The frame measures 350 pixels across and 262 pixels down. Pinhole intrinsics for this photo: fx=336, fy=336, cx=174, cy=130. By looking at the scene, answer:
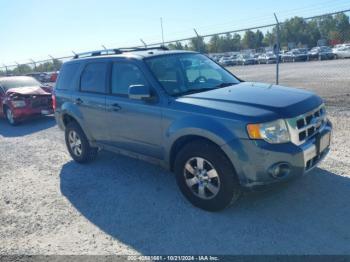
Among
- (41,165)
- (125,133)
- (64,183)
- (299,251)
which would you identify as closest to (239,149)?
(299,251)

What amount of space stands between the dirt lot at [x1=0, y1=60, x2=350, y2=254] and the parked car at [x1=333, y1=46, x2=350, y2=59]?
32740 mm

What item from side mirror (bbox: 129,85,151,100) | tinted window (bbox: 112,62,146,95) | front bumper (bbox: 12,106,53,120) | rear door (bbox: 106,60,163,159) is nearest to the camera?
side mirror (bbox: 129,85,151,100)

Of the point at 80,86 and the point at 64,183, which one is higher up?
the point at 80,86

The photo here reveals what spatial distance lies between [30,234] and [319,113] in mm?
3713

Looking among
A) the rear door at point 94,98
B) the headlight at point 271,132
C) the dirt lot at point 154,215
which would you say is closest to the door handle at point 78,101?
the rear door at point 94,98

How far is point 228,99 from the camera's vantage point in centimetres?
388

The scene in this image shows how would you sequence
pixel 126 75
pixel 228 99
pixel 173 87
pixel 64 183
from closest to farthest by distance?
1. pixel 228 99
2. pixel 173 87
3. pixel 126 75
4. pixel 64 183

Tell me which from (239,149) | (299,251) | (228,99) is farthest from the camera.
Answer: (228,99)

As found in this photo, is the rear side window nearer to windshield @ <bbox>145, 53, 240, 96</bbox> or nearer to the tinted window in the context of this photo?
the tinted window

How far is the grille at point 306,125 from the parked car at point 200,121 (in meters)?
0.01

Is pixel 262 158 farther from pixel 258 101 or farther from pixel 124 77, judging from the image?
pixel 124 77

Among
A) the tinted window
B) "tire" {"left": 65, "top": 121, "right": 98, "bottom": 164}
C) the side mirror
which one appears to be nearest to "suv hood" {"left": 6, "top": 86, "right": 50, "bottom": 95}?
"tire" {"left": 65, "top": 121, "right": 98, "bottom": 164}

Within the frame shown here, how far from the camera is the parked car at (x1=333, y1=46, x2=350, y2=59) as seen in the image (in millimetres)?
34062

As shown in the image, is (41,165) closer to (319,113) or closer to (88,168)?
(88,168)
